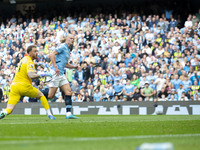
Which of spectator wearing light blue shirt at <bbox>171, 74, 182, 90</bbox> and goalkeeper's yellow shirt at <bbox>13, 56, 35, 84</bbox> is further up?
goalkeeper's yellow shirt at <bbox>13, 56, 35, 84</bbox>

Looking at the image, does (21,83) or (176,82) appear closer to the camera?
(21,83)

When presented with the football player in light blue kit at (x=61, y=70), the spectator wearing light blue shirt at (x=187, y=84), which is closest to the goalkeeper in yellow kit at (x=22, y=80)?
the football player in light blue kit at (x=61, y=70)

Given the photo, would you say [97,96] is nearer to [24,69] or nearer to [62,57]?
[62,57]

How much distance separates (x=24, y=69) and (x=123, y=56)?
12.1 metres

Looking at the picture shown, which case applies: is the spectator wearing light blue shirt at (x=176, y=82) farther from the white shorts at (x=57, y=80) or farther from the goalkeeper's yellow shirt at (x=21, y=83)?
the goalkeeper's yellow shirt at (x=21, y=83)

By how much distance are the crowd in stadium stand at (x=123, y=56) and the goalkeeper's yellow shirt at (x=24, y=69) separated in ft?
29.8

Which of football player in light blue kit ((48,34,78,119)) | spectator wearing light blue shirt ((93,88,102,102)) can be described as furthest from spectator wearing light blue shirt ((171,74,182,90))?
football player in light blue kit ((48,34,78,119))

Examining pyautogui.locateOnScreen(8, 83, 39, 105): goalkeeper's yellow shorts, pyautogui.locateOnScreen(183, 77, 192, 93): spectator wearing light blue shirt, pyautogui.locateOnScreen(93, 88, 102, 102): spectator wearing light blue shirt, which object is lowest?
pyautogui.locateOnScreen(93, 88, 102, 102): spectator wearing light blue shirt

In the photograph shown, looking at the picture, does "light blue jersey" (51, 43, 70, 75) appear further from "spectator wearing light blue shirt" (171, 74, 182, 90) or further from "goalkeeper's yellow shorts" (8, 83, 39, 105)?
"spectator wearing light blue shirt" (171, 74, 182, 90)

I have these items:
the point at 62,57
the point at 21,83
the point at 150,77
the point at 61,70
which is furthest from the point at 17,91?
the point at 150,77

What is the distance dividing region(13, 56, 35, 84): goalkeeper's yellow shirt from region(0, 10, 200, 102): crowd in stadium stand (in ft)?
29.8

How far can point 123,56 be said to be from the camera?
22641 mm

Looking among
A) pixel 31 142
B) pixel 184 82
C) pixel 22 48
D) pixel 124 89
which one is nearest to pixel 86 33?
pixel 22 48

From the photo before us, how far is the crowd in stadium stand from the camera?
19.9m
